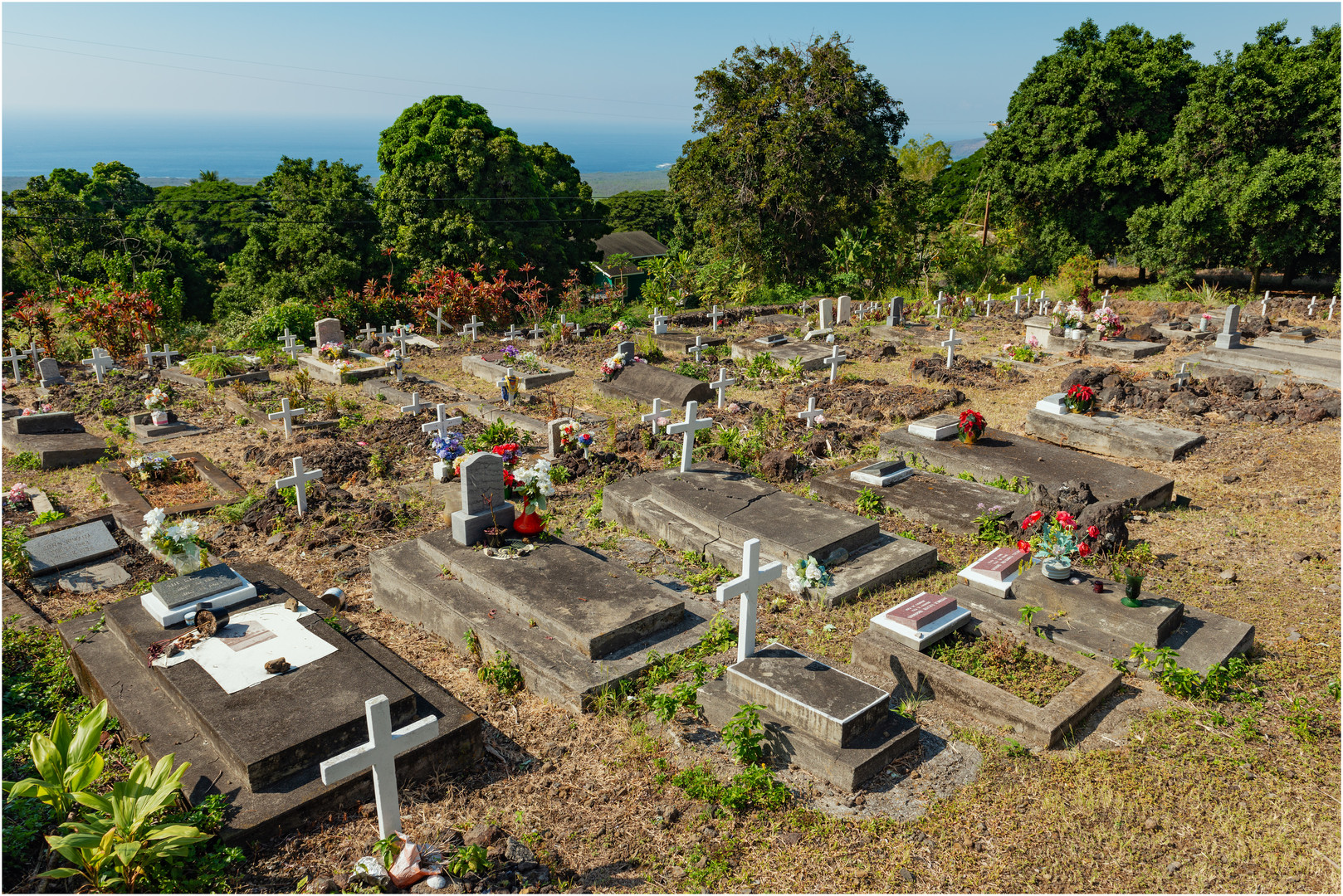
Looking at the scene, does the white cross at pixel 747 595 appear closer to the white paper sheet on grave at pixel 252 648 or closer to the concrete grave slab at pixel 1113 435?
the white paper sheet on grave at pixel 252 648

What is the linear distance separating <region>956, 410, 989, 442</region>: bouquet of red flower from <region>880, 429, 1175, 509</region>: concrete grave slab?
5.3 inches

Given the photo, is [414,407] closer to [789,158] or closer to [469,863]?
[469,863]

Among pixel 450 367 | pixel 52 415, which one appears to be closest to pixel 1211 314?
pixel 450 367

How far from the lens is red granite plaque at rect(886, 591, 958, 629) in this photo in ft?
22.3

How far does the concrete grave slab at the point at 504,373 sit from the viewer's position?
53.6 feet

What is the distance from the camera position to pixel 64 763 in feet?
15.6

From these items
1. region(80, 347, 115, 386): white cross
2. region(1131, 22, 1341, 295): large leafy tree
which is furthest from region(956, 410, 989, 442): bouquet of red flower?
region(1131, 22, 1341, 295): large leafy tree

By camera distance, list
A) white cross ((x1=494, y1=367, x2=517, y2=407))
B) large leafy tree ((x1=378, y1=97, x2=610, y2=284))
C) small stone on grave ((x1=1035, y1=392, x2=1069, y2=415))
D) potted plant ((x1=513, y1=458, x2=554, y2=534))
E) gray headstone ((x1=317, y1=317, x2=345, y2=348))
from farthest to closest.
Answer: large leafy tree ((x1=378, y1=97, x2=610, y2=284)) < gray headstone ((x1=317, y1=317, x2=345, y2=348)) < white cross ((x1=494, y1=367, x2=517, y2=407)) < small stone on grave ((x1=1035, y1=392, x2=1069, y2=415)) < potted plant ((x1=513, y1=458, x2=554, y2=534))

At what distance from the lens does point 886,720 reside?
577 centimetres

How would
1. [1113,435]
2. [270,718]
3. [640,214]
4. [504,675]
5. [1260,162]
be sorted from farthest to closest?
1. [640,214]
2. [1260,162]
3. [1113,435]
4. [504,675]
5. [270,718]

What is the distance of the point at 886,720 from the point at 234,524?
26.0 ft

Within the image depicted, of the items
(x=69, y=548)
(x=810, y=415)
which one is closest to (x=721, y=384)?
(x=810, y=415)

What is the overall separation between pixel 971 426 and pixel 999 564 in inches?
157

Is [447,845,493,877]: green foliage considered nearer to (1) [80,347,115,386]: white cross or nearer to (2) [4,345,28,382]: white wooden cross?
(1) [80,347,115,386]: white cross
